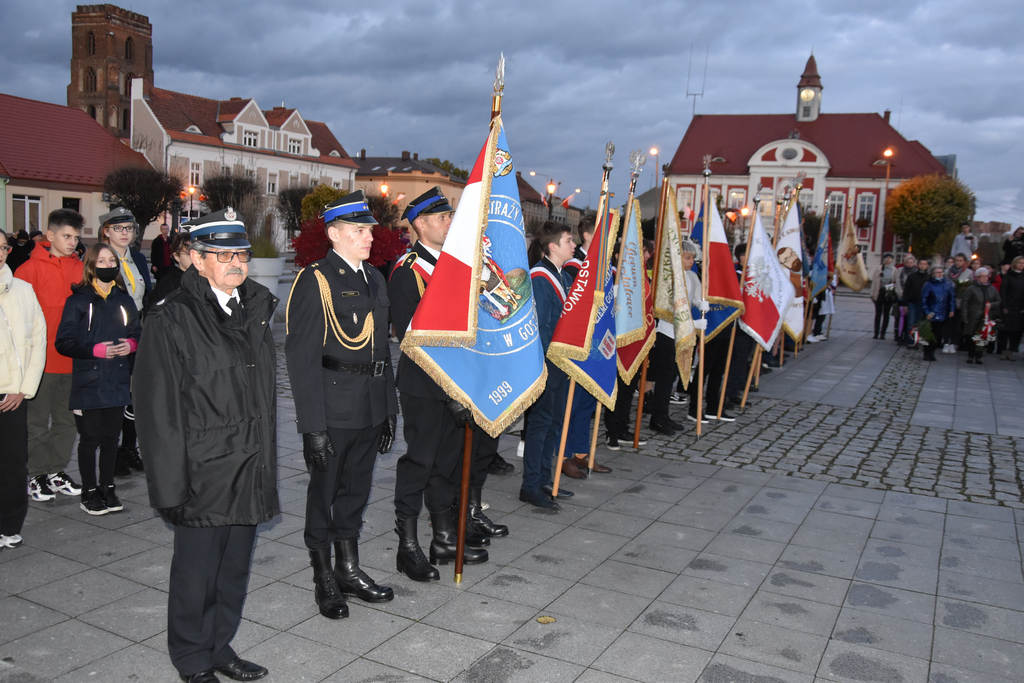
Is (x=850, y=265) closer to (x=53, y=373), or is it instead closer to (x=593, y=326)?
(x=593, y=326)

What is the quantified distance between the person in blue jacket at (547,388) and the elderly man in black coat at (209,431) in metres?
2.99

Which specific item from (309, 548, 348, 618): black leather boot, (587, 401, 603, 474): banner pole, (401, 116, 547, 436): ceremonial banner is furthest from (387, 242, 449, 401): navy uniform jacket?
(587, 401, 603, 474): banner pole

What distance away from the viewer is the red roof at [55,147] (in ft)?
127

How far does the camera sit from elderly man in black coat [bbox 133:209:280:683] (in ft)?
10.6

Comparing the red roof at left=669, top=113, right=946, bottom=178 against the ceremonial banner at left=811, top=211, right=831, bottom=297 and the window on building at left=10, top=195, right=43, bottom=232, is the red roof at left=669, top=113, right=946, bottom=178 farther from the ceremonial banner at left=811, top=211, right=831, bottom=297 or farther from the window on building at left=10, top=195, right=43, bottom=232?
the ceremonial banner at left=811, top=211, right=831, bottom=297

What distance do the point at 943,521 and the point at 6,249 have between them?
6.79 metres

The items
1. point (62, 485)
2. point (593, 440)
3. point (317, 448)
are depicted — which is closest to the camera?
point (317, 448)

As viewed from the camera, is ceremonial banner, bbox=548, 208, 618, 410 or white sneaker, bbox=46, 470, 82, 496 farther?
ceremonial banner, bbox=548, 208, 618, 410

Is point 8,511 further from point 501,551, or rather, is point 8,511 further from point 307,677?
point 501,551

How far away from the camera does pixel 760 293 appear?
33.2 feet

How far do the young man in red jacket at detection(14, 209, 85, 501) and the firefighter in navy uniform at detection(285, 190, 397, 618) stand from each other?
8.14 feet

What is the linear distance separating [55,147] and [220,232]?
4469 cm

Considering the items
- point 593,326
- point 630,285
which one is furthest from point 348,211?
point 630,285

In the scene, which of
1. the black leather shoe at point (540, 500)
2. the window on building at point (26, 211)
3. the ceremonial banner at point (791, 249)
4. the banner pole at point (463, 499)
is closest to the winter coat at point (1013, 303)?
the ceremonial banner at point (791, 249)
